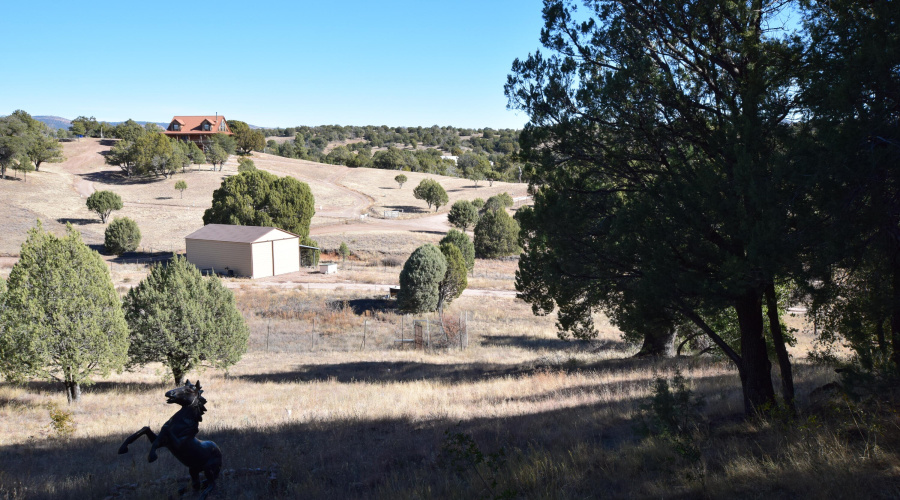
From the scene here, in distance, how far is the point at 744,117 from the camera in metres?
6.36

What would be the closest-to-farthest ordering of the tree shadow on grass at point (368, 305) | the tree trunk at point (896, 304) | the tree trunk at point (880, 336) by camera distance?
the tree trunk at point (896, 304) < the tree trunk at point (880, 336) < the tree shadow on grass at point (368, 305)

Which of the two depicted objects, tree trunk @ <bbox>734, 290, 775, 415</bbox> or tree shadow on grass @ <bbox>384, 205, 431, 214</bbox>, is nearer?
tree trunk @ <bbox>734, 290, 775, 415</bbox>

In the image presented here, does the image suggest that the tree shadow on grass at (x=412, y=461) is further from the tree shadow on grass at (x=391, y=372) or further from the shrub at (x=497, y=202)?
the shrub at (x=497, y=202)

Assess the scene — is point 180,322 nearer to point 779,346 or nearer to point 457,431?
point 457,431

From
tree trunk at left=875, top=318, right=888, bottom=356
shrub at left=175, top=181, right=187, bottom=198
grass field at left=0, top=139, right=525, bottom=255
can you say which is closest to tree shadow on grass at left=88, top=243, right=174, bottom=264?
grass field at left=0, top=139, right=525, bottom=255

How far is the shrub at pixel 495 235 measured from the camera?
5625 centimetres

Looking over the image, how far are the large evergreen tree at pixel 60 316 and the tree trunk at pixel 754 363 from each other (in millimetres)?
14556

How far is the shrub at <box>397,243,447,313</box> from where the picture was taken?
3200 centimetres

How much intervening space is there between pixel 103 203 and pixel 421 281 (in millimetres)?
48380

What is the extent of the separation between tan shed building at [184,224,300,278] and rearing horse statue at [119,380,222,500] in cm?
3995

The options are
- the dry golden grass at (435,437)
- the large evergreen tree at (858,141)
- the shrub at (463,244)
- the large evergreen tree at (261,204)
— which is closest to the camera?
the large evergreen tree at (858,141)

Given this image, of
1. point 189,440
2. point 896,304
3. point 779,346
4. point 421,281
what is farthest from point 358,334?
point 896,304

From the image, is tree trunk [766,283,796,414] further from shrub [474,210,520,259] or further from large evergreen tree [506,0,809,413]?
shrub [474,210,520,259]

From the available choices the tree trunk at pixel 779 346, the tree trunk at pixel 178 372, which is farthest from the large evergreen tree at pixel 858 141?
the tree trunk at pixel 178 372
